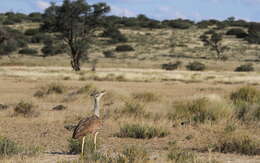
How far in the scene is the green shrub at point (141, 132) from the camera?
14.2 meters

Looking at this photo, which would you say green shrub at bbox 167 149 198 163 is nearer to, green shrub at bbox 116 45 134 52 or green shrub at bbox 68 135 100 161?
green shrub at bbox 68 135 100 161

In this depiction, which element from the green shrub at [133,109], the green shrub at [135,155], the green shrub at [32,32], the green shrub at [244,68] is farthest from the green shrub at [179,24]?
the green shrub at [135,155]

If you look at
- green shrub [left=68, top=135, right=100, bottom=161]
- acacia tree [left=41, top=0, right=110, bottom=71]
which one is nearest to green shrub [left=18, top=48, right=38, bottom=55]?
acacia tree [left=41, top=0, right=110, bottom=71]

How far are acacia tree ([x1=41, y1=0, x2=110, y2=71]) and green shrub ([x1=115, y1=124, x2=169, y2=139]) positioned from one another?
38.0m

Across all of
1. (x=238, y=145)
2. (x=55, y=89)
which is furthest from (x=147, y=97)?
(x=238, y=145)

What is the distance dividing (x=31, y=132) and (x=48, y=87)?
14761 mm

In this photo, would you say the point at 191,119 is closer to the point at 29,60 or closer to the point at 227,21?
the point at 29,60

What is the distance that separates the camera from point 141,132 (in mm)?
14227

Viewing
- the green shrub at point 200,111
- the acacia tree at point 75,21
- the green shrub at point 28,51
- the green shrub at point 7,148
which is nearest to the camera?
the green shrub at point 7,148

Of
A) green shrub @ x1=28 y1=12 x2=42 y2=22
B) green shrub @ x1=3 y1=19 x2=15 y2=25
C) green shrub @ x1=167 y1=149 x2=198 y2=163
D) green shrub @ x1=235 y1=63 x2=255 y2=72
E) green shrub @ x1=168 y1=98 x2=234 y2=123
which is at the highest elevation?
green shrub @ x1=28 y1=12 x2=42 y2=22

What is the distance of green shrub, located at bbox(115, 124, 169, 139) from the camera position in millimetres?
14227

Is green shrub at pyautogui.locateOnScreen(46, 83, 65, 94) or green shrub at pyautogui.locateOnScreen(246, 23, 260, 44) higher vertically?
green shrub at pyautogui.locateOnScreen(246, 23, 260, 44)

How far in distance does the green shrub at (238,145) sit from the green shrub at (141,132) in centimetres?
242

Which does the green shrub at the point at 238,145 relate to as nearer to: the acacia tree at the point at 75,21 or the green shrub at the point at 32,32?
the acacia tree at the point at 75,21
